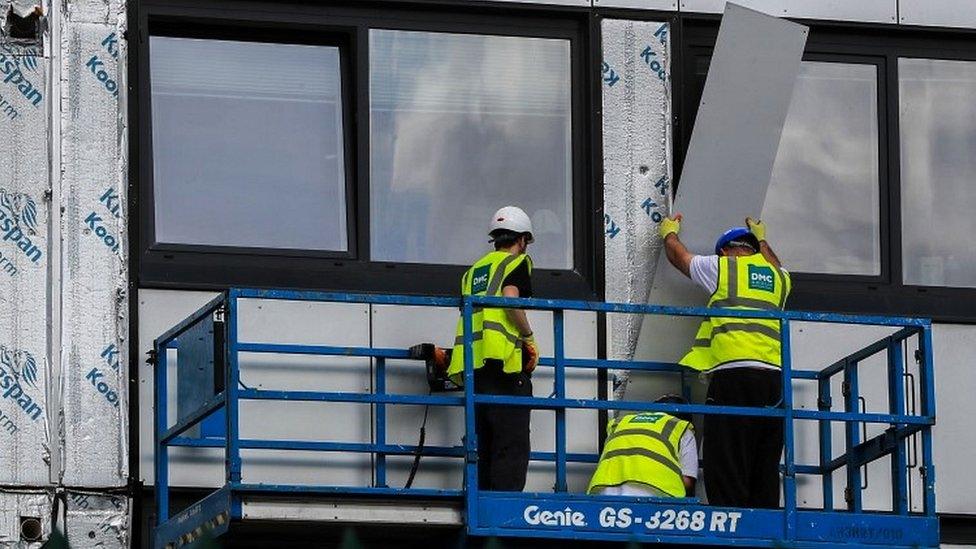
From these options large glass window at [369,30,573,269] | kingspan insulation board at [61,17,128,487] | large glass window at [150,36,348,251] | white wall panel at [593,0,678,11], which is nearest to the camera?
kingspan insulation board at [61,17,128,487]

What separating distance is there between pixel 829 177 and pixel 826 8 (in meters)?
1.08

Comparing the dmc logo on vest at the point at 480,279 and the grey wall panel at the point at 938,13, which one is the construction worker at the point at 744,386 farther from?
the grey wall panel at the point at 938,13

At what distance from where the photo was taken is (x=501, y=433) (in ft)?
41.3

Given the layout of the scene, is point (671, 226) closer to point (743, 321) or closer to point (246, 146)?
Result: point (743, 321)

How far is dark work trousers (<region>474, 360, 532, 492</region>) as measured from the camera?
41.2 ft

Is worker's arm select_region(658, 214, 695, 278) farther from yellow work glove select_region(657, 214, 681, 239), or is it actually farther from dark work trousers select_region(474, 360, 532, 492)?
dark work trousers select_region(474, 360, 532, 492)

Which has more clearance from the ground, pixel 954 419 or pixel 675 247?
pixel 675 247

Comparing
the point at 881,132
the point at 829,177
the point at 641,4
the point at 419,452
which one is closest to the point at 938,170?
the point at 881,132

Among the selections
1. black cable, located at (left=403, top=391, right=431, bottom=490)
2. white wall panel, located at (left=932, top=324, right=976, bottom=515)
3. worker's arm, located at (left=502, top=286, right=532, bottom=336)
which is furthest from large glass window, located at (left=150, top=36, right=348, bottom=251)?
white wall panel, located at (left=932, top=324, right=976, bottom=515)

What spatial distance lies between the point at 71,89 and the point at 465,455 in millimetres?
3353

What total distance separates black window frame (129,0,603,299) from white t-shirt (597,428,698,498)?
1.41 meters

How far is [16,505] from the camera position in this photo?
1270cm

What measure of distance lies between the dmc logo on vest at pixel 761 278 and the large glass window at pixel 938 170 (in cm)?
182

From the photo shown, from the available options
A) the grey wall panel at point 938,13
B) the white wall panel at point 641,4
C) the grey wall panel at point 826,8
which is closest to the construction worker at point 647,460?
the white wall panel at point 641,4
